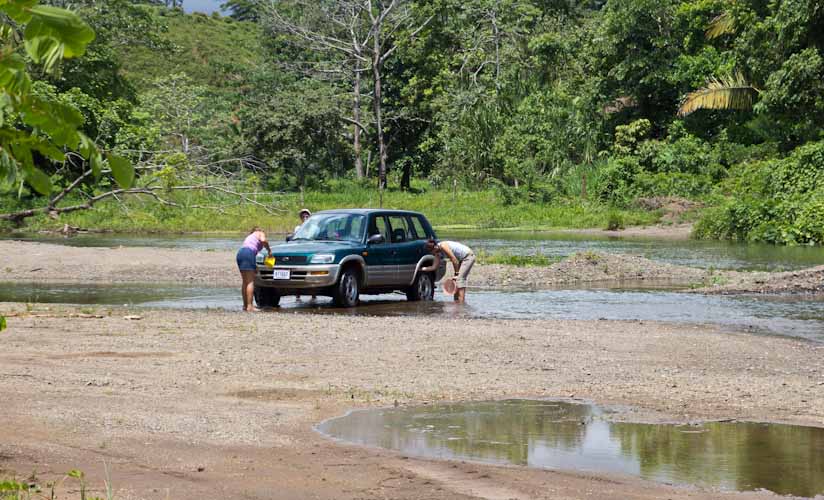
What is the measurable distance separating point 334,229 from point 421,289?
2.52 m

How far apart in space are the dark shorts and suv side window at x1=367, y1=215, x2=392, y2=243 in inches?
100

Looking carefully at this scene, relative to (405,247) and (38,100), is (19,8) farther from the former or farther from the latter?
(405,247)

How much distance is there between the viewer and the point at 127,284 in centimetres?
2633

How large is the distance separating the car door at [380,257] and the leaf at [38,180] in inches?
670

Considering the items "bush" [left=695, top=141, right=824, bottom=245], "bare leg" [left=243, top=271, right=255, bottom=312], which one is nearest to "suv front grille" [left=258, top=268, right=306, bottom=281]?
"bare leg" [left=243, top=271, right=255, bottom=312]

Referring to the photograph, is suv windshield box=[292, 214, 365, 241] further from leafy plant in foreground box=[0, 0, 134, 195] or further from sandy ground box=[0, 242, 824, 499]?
leafy plant in foreground box=[0, 0, 134, 195]

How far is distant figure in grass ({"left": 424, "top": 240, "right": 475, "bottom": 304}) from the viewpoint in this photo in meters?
22.1

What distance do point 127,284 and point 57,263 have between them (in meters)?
4.43

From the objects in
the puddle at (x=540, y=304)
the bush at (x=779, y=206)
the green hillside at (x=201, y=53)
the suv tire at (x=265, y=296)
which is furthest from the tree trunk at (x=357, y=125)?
the suv tire at (x=265, y=296)

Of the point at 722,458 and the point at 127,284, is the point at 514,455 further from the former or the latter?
the point at 127,284

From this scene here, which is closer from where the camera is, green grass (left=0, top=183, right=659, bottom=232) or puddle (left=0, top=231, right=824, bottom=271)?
puddle (left=0, top=231, right=824, bottom=271)

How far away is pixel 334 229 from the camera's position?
2083cm

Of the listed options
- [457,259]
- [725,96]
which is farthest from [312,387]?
[725,96]

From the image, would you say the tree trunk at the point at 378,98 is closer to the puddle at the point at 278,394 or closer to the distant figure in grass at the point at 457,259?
the distant figure in grass at the point at 457,259
